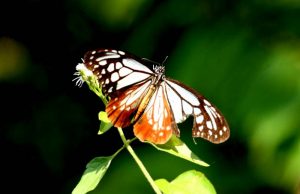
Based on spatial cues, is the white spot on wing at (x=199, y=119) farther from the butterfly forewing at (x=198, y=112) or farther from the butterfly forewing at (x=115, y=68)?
the butterfly forewing at (x=115, y=68)

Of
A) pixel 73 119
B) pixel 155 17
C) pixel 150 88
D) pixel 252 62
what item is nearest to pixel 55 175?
pixel 73 119

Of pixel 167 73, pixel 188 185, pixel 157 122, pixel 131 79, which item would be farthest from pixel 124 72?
pixel 167 73

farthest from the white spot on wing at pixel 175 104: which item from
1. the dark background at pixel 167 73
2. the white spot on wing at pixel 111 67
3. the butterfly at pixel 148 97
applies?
the dark background at pixel 167 73

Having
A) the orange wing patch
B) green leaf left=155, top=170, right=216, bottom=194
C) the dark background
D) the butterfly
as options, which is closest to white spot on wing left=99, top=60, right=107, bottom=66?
the butterfly

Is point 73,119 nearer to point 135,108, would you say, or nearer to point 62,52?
point 62,52

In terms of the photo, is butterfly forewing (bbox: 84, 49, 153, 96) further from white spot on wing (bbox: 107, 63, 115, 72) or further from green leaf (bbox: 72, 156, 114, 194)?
green leaf (bbox: 72, 156, 114, 194)

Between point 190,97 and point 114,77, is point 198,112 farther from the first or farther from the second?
point 114,77
